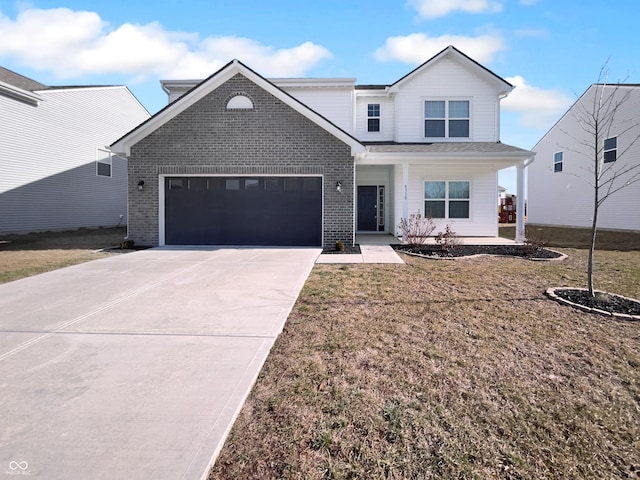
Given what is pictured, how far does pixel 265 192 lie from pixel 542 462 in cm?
1104

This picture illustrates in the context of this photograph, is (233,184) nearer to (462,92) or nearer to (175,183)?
(175,183)

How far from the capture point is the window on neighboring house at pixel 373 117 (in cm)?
1614

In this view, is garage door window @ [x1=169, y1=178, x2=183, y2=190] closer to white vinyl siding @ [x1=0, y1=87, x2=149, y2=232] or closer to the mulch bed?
the mulch bed

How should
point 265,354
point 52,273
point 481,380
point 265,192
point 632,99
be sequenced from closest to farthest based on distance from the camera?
point 481,380, point 265,354, point 52,273, point 265,192, point 632,99

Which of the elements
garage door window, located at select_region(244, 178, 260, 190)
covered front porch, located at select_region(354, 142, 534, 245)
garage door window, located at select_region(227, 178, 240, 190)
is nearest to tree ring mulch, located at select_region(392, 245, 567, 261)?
covered front porch, located at select_region(354, 142, 534, 245)

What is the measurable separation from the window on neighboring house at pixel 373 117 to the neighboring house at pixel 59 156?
11.9 m

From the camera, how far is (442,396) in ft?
10.1

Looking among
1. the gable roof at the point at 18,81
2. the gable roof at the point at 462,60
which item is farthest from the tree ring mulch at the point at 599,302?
the gable roof at the point at 18,81

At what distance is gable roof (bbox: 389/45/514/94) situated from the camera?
1490 centimetres

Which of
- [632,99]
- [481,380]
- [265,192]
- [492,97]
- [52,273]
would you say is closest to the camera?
[481,380]

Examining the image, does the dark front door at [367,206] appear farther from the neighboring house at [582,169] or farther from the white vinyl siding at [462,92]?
the neighboring house at [582,169]

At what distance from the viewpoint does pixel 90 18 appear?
35.7 ft

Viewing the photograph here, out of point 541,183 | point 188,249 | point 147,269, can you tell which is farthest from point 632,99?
point 147,269

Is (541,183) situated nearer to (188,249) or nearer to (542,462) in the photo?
(188,249)
